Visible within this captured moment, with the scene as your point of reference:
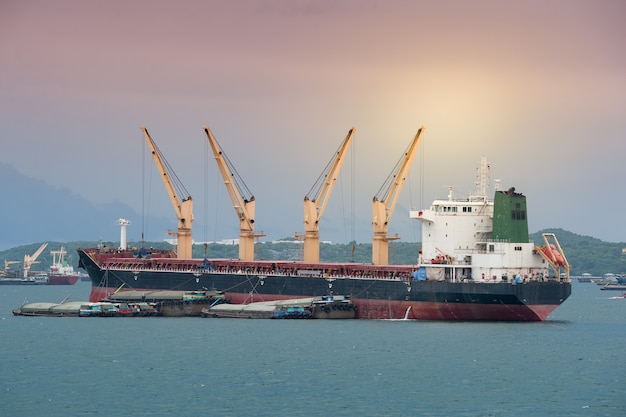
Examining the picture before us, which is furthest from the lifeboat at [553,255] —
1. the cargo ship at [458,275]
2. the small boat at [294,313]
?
the small boat at [294,313]

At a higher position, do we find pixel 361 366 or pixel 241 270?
pixel 241 270

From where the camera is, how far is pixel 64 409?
52875 millimetres

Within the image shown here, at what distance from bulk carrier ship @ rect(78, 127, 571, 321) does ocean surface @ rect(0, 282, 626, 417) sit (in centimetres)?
187

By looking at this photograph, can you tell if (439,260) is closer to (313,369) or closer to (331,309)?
(331,309)

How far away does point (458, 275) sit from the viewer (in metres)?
87.4

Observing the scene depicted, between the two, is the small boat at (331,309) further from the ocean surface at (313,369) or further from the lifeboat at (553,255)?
the lifeboat at (553,255)

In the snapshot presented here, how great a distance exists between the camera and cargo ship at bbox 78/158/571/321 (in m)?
85.2

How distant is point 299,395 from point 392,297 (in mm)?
33771

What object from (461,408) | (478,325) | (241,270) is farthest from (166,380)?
(241,270)

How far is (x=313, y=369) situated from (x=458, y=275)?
A: 26347mm

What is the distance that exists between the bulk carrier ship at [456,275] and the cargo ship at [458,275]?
0.07m

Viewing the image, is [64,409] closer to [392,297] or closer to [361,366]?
[361,366]

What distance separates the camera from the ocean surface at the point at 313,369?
53562 millimetres

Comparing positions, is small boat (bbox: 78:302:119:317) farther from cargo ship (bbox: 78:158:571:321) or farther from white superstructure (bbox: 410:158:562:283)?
white superstructure (bbox: 410:158:562:283)
